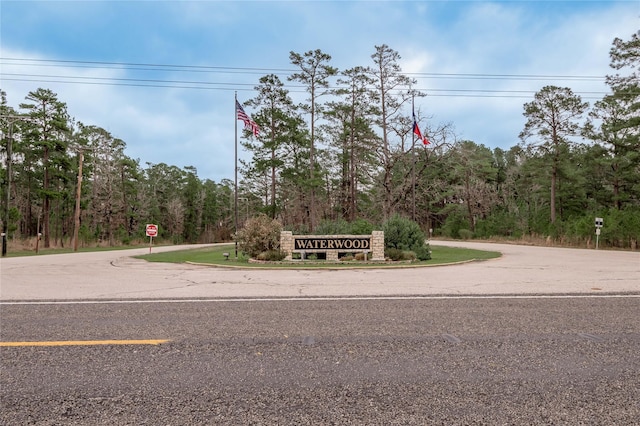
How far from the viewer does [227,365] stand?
3.87 m

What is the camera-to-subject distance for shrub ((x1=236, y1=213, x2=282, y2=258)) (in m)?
19.4

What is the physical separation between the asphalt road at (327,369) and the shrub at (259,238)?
13.0 meters

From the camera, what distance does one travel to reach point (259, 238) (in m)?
19.3

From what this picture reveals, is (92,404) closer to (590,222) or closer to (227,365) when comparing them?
(227,365)

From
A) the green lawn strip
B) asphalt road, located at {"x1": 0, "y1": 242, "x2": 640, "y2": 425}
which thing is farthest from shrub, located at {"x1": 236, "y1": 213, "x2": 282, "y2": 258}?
asphalt road, located at {"x1": 0, "y1": 242, "x2": 640, "y2": 425}

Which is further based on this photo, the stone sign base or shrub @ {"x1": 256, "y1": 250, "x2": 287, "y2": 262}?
the stone sign base

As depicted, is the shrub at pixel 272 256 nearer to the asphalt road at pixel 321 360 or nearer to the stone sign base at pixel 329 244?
the stone sign base at pixel 329 244

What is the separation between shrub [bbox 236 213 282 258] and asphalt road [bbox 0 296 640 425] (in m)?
13.0

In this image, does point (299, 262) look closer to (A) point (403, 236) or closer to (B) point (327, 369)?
(A) point (403, 236)

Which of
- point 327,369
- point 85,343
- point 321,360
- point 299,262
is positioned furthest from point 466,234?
point 85,343

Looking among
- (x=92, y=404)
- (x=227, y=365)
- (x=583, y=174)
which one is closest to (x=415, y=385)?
(x=227, y=365)

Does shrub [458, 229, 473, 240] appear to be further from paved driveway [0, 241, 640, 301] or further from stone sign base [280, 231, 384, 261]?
paved driveway [0, 241, 640, 301]

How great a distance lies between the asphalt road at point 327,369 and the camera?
2896mm

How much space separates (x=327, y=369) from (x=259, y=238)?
15.9 meters
